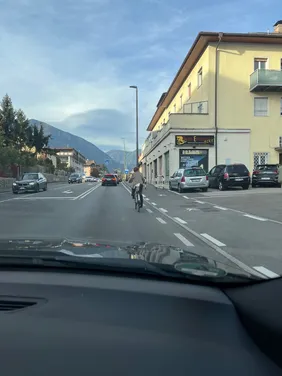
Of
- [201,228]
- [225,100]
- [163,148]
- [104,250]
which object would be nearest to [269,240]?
[201,228]

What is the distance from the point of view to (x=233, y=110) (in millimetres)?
31484

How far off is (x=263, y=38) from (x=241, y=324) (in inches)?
1278

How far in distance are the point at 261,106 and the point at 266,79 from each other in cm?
260

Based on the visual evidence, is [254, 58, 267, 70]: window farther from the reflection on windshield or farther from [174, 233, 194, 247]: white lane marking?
→ [174, 233, 194, 247]: white lane marking

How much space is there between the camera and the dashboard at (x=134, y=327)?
5.58ft

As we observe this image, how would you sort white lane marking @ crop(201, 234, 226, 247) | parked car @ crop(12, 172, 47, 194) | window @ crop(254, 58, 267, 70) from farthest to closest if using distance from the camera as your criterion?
window @ crop(254, 58, 267, 70) → parked car @ crop(12, 172, 47, 194) → white lane marking @ crop(201, 234, 226, 247)

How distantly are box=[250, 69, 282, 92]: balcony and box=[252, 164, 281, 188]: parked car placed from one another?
7.21 m

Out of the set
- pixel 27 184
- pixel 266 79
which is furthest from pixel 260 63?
pixel 27 184

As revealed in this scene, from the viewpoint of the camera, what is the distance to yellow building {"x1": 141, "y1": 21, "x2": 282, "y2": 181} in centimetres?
3083

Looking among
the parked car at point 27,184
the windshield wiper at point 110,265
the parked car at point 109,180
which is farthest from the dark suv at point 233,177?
the windshield wiper at point 110,265

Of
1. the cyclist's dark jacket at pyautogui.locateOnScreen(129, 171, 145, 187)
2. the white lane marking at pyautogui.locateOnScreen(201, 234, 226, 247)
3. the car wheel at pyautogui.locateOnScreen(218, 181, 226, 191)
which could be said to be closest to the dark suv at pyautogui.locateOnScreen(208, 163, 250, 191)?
the car wheel at pyautogui.locateOnScreen(218, 181, 226, 191)

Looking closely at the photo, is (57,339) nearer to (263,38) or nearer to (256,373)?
(256,373)

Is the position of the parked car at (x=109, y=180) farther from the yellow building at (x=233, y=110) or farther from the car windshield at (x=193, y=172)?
the car windshield at (x=193, y=172)

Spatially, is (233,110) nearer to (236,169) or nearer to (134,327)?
(236,169)
